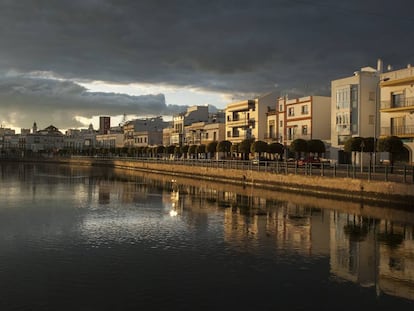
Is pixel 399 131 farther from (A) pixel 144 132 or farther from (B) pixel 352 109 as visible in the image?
(A) pixel 144 132

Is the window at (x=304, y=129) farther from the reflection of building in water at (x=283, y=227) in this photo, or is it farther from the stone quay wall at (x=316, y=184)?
the reflection of building in water at (x=283, y=227)

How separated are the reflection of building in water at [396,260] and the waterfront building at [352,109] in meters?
36.8

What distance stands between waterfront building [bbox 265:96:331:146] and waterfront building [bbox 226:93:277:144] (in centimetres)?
473

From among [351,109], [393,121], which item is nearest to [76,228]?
[393,121]

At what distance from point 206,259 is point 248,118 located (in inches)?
2799

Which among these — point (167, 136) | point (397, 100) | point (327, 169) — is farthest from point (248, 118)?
point (167, 136)

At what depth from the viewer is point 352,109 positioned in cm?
6066

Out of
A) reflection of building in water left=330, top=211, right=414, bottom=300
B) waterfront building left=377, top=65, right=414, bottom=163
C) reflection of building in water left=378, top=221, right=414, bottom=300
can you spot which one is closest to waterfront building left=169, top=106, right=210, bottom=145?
waterfront building left=377, top=65, right=414, bottom=163

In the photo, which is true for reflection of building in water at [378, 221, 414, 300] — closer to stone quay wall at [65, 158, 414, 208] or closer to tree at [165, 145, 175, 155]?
stone quay wall at [65, 158, 414, 208]

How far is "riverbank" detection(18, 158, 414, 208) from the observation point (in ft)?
95.9

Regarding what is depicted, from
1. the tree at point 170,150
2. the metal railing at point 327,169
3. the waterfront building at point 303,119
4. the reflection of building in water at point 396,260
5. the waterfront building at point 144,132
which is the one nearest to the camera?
the reflection of building in water at point 396,260

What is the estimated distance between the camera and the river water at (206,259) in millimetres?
11836

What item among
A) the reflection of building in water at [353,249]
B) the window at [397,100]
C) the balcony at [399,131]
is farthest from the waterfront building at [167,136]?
the reflection of building in water at [353,249]

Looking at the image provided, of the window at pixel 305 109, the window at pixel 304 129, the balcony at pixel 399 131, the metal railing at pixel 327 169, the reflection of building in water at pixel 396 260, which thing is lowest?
the reflection of building in water at pixel 396 260
